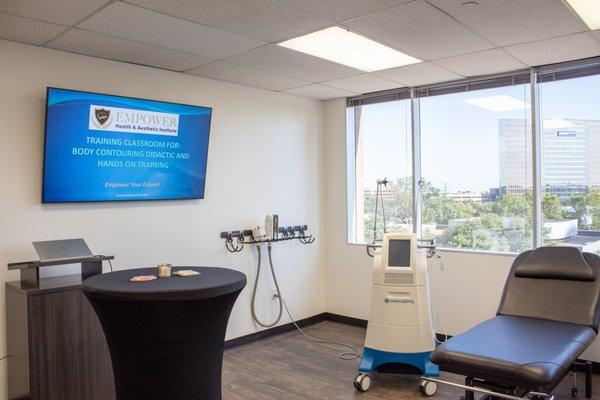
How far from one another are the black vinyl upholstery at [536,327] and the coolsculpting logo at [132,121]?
2494 millimetres

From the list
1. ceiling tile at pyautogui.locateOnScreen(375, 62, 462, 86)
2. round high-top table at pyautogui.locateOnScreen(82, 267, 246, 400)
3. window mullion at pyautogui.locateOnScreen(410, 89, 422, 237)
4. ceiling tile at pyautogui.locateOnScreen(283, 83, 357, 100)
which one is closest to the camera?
round high-top table at pyautogui.locateOnScreen(82, 267, 246, 400)

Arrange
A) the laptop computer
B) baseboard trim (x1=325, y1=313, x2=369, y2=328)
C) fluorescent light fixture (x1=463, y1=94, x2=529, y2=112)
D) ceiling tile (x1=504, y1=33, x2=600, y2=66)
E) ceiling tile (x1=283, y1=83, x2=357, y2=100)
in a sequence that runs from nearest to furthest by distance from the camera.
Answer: the laptop computer, ceiling tile (x1=504, y1=33, x2=600, y2=66), fluorescent light fixture (x1=463, y1=94, x2=529, y2=112), ceiling tile (x1=283, y1=83, x2=357, y2=100), baseboard trim (x1=325, y1=313, x2=369, y2=328)

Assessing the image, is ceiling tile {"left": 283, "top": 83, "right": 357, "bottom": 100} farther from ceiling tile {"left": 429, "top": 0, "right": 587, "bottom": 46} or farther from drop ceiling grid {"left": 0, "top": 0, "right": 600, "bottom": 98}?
ceiling tile {"left": 429, "top": 0, "right": 587, "bottom": 46}

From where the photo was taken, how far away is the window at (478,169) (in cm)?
418

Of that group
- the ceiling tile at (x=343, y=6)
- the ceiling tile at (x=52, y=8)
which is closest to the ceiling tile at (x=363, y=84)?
the ceiling tile at (x=343, y=6)

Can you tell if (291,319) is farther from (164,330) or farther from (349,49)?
(164,330)

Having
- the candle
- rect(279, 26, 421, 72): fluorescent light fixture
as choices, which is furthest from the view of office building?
the candle

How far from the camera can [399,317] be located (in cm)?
353

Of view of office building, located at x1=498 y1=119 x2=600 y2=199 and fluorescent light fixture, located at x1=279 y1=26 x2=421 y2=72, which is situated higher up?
fluorescent light fixture, located at x1=279 y1=26 x2=421 y2=72

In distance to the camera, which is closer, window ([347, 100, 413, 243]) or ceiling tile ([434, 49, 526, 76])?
ceiling tile ([434, 49, 526, 76])

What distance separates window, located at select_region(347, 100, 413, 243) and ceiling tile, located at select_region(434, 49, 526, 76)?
874 mm

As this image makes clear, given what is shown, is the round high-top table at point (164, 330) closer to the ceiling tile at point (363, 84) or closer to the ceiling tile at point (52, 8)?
the ceiling tile at point (52, 8)

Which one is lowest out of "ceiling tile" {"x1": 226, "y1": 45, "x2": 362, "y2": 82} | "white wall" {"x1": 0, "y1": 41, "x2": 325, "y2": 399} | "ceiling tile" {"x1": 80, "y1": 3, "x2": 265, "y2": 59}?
"white wall" {"x1": 0, "y1": 41, "x2": 325, "y2": 399}

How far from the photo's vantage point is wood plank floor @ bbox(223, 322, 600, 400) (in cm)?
342
